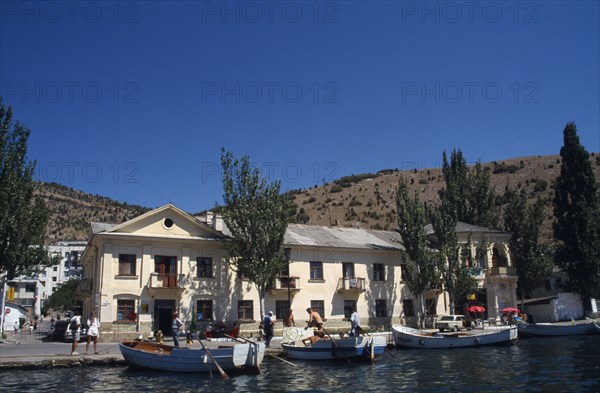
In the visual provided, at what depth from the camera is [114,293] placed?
35281mm

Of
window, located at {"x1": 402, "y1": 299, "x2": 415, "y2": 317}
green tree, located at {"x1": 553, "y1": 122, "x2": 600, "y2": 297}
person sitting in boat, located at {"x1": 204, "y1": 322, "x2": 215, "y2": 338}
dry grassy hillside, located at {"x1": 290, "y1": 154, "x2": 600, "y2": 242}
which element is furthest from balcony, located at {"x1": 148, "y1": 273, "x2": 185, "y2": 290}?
dry grassy hillside, located at {"x1": 290, "y1": 154, "x2": 600, "y2": 242}

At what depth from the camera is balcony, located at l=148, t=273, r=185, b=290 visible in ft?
117

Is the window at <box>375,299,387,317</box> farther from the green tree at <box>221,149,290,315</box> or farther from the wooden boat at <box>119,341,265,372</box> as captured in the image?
the wooden boat at <box>119,341,265,372</box>

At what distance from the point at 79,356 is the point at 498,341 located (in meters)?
23.8

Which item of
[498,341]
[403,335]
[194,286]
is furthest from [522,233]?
[194,286]

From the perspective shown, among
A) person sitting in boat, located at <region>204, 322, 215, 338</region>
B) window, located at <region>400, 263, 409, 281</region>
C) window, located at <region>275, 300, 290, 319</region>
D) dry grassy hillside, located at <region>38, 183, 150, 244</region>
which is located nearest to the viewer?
person sitting in boat, located at <region>204, 322, 215, 338</region>

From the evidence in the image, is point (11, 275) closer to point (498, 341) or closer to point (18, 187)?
point (18, 187)

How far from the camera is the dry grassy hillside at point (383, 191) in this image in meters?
95.8

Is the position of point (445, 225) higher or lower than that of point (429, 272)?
higher

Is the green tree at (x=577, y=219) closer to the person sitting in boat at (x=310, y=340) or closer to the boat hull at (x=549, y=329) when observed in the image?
Result: the boat hull at (x=549, y=329)

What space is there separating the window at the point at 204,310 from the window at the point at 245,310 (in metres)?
2.21

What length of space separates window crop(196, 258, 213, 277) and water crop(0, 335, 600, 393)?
13053mm

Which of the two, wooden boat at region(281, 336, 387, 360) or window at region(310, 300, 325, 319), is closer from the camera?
wooden boat at region(281, 336, 387, 360)

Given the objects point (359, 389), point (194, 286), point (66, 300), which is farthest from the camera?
point (66, 300)
